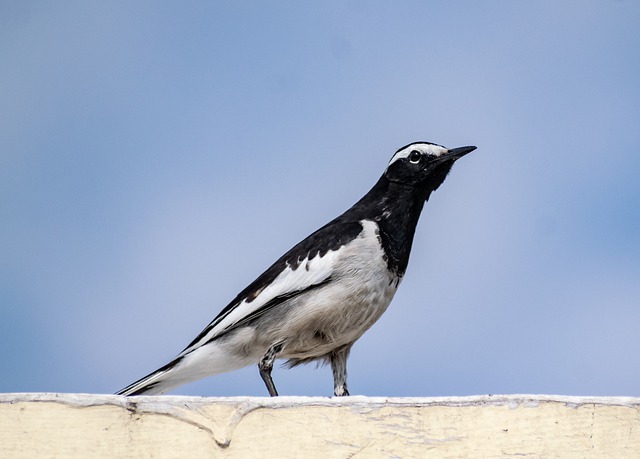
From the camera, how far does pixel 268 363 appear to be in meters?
7.33

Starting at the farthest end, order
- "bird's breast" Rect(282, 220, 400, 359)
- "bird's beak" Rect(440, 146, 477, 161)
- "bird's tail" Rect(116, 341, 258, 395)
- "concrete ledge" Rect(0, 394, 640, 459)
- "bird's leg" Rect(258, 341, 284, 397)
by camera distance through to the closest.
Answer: "bird's beak" Rect(440, 146, 477, 161) < "bird's tail" Rect(116, 341, 258, 395) < "bird's leg" Rect(258, 341, 284, 397) < "bird's breast" Rect(282, 220, 400, 359) < "concrete ledge" Rect(0, 394, 640, 459)

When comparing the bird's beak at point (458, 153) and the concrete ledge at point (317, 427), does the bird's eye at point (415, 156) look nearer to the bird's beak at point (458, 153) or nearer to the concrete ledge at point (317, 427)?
the bird's beak at point (458, 153)

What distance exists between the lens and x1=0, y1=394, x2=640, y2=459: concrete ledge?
488 cm

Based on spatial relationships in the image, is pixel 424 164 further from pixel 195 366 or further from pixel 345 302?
pixel 195 366

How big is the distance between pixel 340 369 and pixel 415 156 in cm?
187

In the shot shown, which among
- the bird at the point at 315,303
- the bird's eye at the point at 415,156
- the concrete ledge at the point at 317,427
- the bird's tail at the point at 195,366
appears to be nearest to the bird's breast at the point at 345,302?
the bird at the point at 315,303

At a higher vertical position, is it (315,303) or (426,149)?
(426,149)

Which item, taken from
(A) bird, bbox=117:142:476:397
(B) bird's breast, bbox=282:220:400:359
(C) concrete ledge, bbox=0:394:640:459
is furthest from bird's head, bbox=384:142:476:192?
(C) concrete ledge, bbox=0:394:640:459

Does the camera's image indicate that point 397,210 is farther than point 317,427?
Yes

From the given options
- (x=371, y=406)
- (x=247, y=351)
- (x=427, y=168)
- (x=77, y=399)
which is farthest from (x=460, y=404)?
(x=427, y=168)

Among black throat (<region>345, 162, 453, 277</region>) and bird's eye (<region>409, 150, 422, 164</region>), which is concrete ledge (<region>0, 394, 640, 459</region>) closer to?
black throat (<region>345, 162, 453, 277</region>)

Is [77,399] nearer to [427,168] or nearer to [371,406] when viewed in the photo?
[371,406]

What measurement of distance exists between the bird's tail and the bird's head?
194cm

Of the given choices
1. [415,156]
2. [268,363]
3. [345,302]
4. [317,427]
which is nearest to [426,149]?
[415,156]
